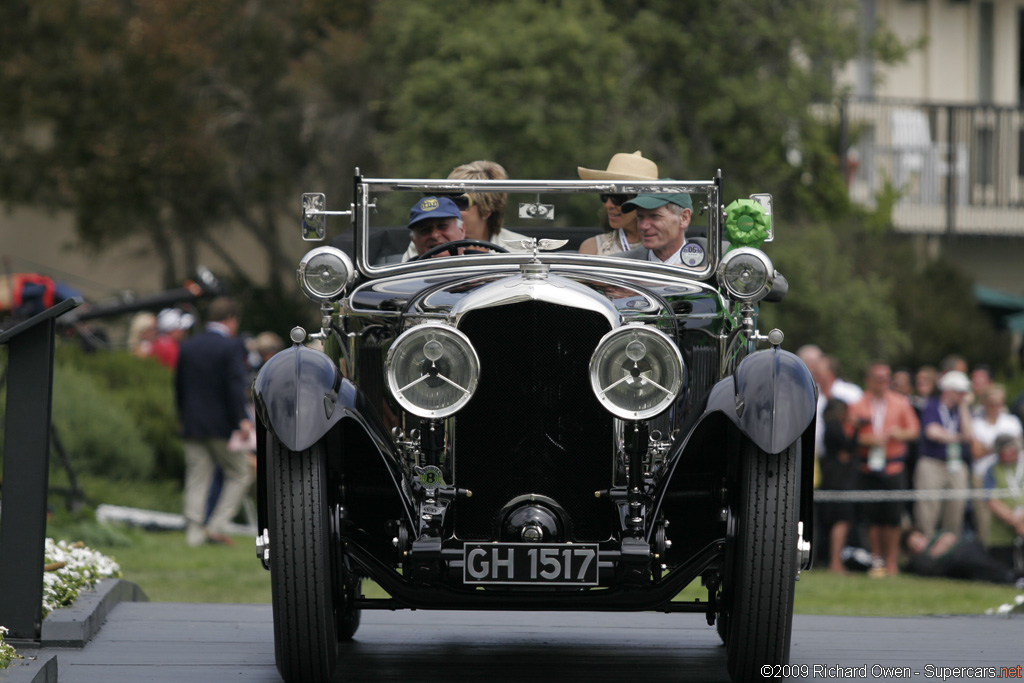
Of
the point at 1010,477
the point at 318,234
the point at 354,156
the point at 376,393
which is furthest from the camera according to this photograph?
the point at 354,156

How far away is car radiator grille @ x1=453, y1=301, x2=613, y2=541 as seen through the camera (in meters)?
4.56

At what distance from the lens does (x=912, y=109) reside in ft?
76.1

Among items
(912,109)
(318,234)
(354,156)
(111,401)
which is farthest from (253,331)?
(318,234)

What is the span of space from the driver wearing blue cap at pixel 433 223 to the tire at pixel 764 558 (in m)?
1.73

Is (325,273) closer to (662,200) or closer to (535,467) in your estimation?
(535,467)

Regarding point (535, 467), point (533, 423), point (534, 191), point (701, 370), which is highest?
point (534, 191)

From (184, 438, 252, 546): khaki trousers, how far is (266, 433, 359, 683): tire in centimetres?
750

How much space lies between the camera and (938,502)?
12133 millimetres

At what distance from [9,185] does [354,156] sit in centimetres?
538

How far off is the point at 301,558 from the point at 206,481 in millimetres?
7875

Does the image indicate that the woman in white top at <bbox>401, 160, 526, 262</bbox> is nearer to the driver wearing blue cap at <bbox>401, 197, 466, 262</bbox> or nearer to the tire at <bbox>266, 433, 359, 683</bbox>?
the driver wearing blue cap at <bbox>401, 197, 466, 262</bbox>

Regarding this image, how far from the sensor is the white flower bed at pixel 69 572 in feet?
18.3

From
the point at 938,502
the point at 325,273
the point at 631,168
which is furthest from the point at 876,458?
the point at 325,273

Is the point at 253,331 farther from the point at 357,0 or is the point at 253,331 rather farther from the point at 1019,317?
the point at 1019,317
